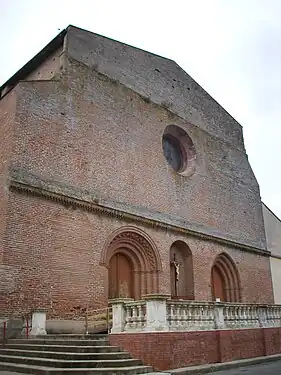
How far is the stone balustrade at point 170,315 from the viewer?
826 centimetres

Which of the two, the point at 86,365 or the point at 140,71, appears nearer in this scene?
the point at 86,365

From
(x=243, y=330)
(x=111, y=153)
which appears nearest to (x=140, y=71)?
(x=111, y=153)

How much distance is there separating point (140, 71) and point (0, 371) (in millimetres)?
12988

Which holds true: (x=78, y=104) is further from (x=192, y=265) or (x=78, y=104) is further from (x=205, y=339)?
(x=205, y=339)

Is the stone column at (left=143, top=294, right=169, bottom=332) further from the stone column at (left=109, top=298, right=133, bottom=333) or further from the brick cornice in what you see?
the brick cornice

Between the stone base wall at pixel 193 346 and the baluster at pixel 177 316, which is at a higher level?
the baluster at pixel 177 316

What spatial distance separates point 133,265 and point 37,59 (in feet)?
28.7

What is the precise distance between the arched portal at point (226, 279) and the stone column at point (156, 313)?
987 centimetres

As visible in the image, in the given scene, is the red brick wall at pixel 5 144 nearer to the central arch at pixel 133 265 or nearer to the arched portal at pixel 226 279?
the central arch at pixel 133 265

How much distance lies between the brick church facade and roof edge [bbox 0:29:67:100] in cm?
5

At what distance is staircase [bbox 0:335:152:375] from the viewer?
270 inches

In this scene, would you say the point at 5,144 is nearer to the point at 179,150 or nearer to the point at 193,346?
the point at 193,346

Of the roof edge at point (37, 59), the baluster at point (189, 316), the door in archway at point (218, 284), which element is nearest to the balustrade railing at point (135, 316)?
the baluster at point (189, 316)

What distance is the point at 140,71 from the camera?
1720 centimetres
